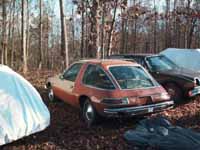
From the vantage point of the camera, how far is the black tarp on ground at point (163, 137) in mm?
5621

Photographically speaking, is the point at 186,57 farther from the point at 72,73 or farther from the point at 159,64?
the point at 72,73

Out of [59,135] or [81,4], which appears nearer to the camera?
[59,135]

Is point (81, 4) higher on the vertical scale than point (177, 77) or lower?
higher

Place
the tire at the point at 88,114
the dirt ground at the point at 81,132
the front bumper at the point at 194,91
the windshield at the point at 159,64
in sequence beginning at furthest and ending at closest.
Result: the windshield at the point at 159,64 → the front bumper at the point at 194,91 → the tire at the point at 88,114 → the dirt ground at the point at 81,132

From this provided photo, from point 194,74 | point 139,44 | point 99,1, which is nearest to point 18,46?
point 139,44

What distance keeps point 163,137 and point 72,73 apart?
4902mm

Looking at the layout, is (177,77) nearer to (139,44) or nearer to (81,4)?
(81,4)

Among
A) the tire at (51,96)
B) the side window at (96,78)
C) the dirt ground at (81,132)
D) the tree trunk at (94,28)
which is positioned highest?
the tree trunk at (94,28)

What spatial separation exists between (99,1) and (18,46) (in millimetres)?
27731

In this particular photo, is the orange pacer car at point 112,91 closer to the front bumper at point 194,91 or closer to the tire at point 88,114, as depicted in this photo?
the tire at point 88,114

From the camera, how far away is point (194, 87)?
11.0 metres

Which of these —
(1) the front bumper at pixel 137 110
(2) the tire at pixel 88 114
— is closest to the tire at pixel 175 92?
(1) the front bumper at pixel 137 110

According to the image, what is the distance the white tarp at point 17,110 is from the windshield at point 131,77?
2106 millimetres

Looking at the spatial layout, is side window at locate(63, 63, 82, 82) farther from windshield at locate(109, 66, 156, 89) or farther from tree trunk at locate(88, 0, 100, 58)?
tree trunk at locate(88, 0, 100, 58)
